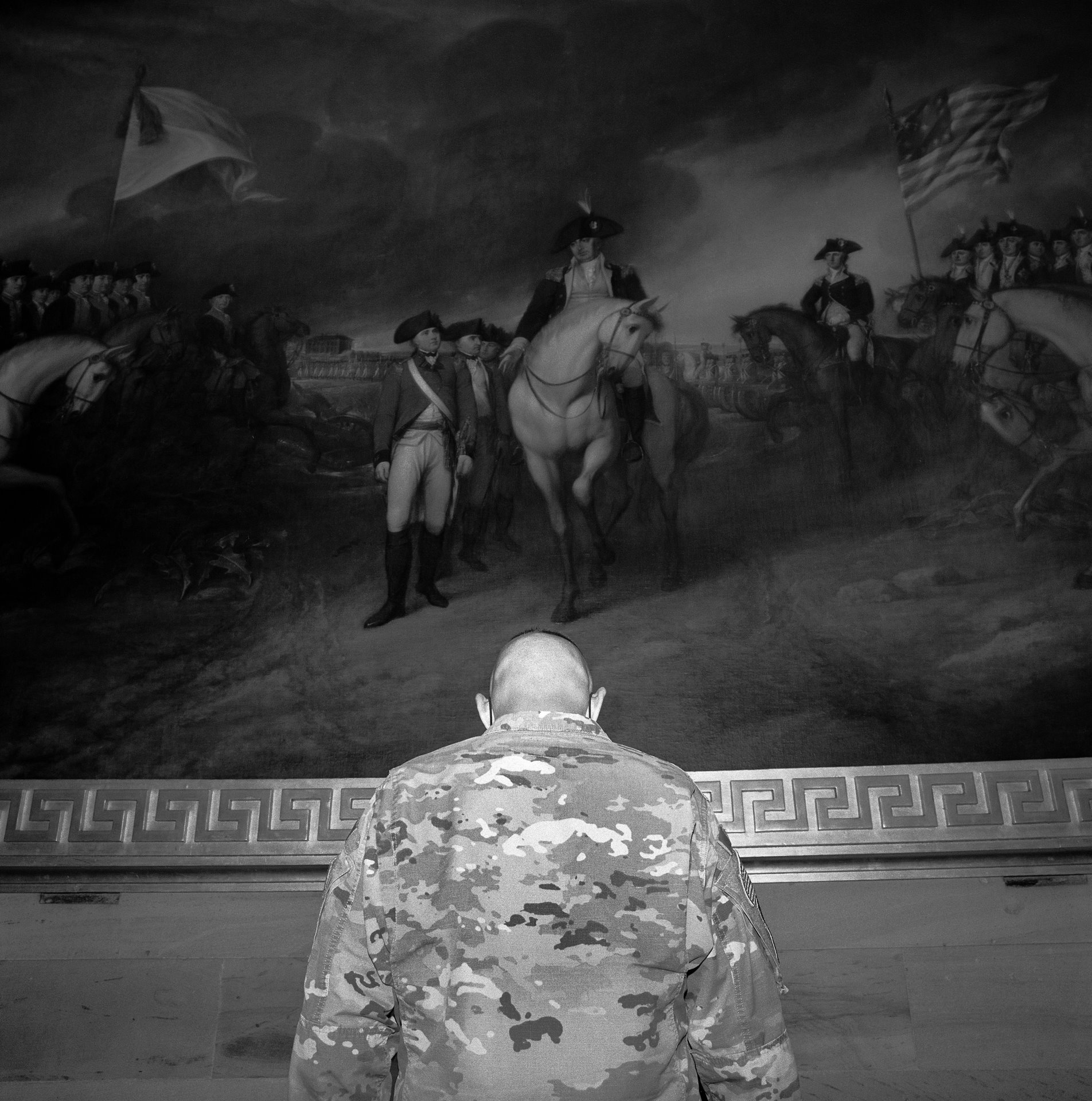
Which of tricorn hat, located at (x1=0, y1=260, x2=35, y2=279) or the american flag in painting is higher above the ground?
tricorn hat, located at (x1=0, y1=260, x2=35, y2=279)

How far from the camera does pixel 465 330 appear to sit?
5168 millimetres

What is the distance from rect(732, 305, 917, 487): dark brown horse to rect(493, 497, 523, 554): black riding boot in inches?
43.6

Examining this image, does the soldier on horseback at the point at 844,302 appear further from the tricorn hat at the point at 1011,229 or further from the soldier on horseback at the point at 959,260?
the tricorn hat at the point at 1011,229

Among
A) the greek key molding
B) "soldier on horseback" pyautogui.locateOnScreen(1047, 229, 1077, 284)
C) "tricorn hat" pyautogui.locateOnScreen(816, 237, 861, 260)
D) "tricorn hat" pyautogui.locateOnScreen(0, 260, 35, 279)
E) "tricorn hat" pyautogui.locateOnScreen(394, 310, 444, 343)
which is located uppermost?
"tricorn hat" pyautogui.locateOnScreen(0, 260, 35, 279)

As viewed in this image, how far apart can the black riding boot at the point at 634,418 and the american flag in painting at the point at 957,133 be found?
163cm

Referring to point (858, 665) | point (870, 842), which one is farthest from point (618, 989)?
point (858, 665)

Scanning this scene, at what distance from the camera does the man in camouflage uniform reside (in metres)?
1.78

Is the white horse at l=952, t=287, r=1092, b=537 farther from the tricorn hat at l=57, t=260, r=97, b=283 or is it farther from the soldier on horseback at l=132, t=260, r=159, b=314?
the tricorn hat at l=57, t=260, r=97, b=283

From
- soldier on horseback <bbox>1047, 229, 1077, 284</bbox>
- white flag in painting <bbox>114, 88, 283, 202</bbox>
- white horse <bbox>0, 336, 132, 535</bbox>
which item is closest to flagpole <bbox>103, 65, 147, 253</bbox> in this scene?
white flag in painting <bbox>114, 88, 283, 202</bbox>

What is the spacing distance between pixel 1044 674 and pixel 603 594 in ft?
5.63

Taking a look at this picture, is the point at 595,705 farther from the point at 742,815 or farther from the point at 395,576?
the point at 395,576

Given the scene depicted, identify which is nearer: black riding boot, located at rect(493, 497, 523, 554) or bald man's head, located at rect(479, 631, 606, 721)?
bald man's head, located at rect(479, 631, 606, 721)

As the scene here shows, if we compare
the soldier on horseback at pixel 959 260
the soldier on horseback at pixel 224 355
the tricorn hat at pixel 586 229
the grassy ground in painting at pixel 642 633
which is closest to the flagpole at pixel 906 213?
the soldier on horseback at pixel 959 260

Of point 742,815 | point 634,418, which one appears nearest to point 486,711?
point 742,815
